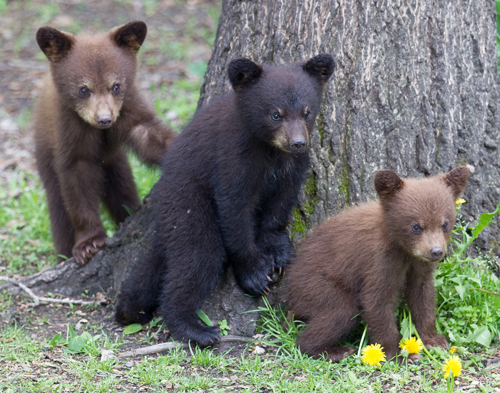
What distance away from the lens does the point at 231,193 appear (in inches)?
170

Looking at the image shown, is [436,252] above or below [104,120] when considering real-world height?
below

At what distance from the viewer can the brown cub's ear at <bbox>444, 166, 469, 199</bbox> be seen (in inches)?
156

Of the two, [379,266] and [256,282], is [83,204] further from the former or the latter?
[379,266]

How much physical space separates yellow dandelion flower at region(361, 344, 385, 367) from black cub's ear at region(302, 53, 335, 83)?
74.5 inches

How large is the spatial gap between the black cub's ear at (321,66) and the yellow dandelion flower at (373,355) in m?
1.89

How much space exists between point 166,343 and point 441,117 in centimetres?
272

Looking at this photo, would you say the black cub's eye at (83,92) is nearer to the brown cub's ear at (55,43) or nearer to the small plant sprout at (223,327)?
the brown cub's ear at (55,43)

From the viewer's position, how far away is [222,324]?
4660 millimetres

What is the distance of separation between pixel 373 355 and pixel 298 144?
1.46 meters

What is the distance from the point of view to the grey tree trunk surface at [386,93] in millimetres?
4557

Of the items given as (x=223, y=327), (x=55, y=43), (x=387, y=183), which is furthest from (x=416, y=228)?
(x=55, y=43)

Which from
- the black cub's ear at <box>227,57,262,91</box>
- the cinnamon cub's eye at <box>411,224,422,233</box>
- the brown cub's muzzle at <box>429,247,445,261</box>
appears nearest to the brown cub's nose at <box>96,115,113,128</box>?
the black cub's ear at <box>227,57,262,91</box>

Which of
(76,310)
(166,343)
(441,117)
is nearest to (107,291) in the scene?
(76,310)

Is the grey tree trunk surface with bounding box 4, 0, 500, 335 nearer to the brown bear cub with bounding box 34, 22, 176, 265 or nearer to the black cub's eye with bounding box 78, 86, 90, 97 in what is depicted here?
the brown bear cub with bounding box 34, 22, 176, 265
